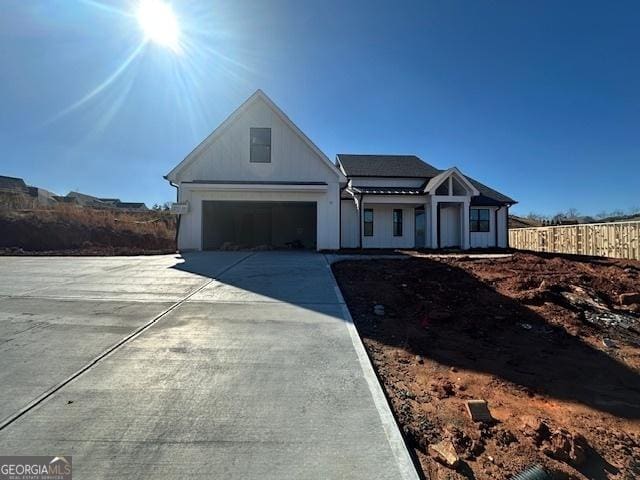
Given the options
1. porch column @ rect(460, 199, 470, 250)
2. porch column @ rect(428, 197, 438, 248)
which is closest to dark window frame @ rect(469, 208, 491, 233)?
porch column @ rect(460, 199, 470, 250)

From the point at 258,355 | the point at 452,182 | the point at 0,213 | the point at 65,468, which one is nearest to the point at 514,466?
the point at 258,355

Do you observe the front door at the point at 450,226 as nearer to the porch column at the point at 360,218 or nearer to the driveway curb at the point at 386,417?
the porch column at the point at 360,218

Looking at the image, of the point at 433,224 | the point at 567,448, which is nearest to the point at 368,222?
the point at 433,224

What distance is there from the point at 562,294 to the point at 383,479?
754 cm

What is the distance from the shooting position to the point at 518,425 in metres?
3.19

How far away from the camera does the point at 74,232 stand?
71.9ft

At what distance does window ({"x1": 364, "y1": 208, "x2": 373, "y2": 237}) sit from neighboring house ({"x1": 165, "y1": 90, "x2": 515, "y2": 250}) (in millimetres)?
56

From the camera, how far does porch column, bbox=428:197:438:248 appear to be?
728 inches

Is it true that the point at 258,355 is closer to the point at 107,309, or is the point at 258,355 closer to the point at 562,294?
the point at 107,309

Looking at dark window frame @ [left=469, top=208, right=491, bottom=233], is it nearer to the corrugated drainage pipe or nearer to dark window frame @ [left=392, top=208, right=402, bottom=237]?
dark window frame @ [left=392, top=208, right=402, bottom=237]

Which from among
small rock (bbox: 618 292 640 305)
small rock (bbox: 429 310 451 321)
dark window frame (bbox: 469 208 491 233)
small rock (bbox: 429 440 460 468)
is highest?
dark window frame (bbox: 469 208 491 233)

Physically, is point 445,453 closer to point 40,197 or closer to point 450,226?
point 450,226

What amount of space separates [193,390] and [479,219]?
68.0ft

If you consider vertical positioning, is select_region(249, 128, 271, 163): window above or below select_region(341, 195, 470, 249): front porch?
above
